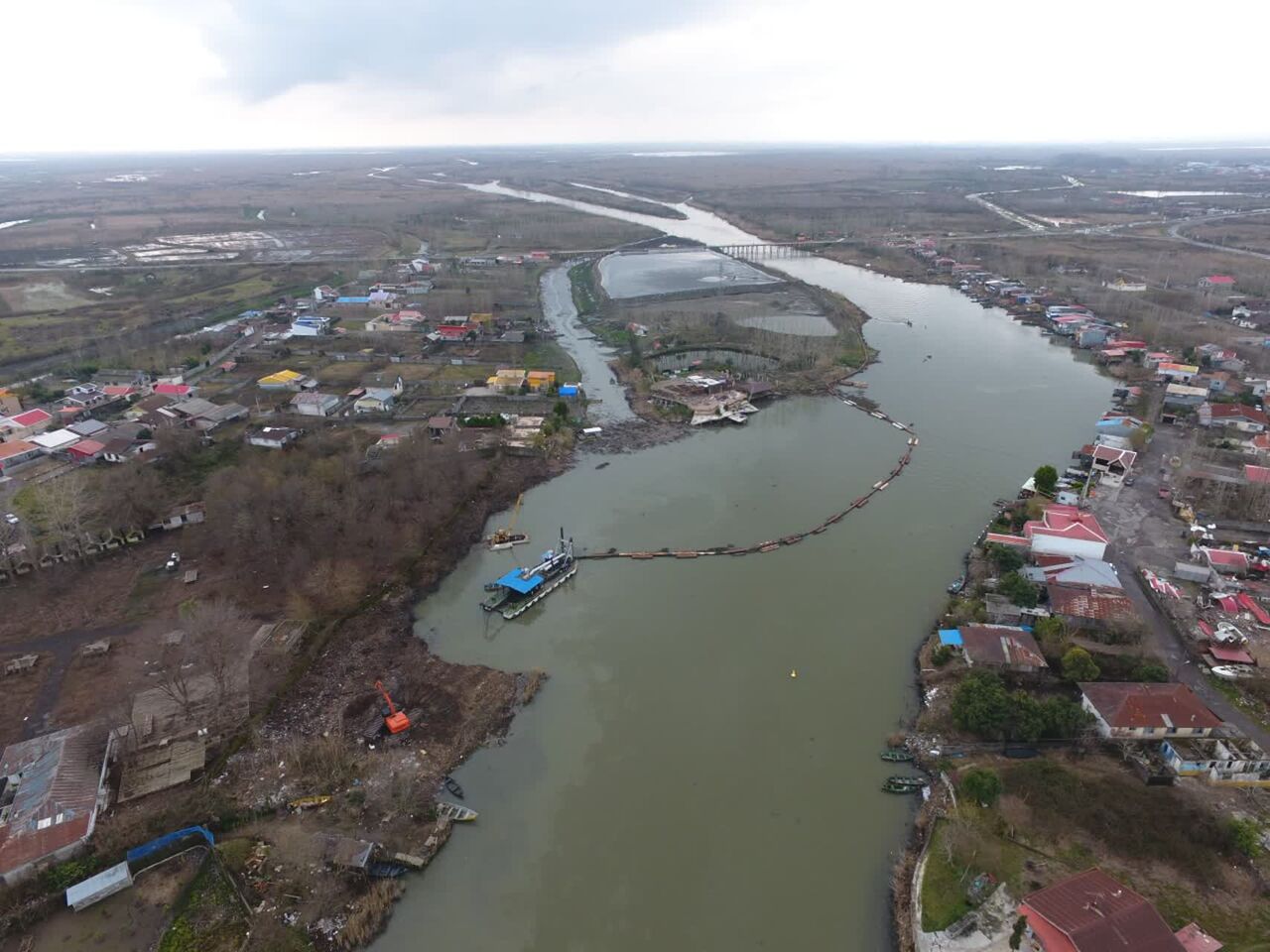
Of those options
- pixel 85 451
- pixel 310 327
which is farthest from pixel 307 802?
pixel 310 327

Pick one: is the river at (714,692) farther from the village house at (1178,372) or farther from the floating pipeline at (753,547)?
the village house at (1178,372)

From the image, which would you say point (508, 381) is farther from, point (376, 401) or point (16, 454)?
point (16, 454)

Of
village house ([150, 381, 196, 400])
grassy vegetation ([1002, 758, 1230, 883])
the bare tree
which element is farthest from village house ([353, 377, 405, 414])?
grassy vegetation ([1002, 758, 1230, 883])

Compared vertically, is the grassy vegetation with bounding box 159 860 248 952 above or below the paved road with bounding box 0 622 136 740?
below

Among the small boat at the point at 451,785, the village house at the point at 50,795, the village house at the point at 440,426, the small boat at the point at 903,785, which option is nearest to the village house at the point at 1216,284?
the small boat at the point at 903,785

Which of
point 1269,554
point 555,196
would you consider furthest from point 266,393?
point 555,196

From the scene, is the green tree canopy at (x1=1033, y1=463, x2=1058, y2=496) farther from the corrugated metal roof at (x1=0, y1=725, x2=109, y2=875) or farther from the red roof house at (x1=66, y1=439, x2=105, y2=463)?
the red roof house at (x1=66, y1=439, x2=105, y2=463)
